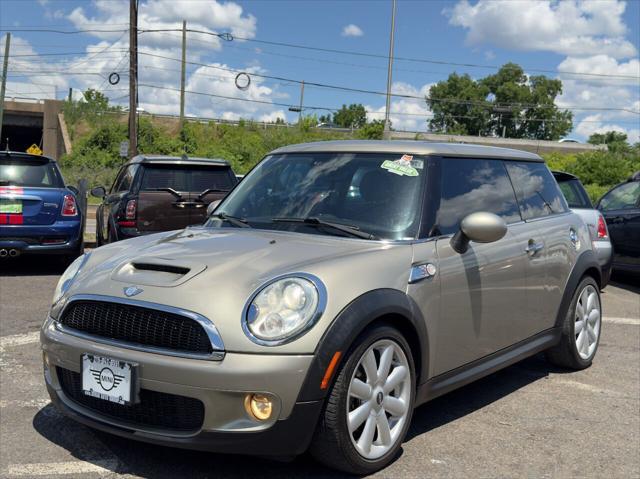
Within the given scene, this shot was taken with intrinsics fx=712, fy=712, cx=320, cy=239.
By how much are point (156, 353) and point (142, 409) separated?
0.96 feet

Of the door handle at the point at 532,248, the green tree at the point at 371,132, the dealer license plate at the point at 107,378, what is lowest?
the dealer license plate at the point at 107,378

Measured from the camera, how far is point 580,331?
5.29 m

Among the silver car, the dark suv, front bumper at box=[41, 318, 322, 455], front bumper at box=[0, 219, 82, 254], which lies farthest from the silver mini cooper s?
front bumper at box=[0, 219, 82, 254]

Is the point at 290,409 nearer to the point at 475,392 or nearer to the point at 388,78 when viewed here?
the point at 475,392

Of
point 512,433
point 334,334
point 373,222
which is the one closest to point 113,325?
point 334,334

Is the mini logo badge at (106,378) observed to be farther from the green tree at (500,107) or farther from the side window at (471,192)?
the green tree at (500,107)

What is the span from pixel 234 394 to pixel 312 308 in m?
0.48

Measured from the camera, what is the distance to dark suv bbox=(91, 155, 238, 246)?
8445 mm

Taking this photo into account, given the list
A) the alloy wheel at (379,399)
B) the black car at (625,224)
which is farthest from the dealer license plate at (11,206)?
the black car at (625,224)

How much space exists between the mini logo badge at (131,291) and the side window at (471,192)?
1.63 meters

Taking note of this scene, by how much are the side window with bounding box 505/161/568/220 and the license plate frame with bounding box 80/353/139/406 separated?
2850 millimetres

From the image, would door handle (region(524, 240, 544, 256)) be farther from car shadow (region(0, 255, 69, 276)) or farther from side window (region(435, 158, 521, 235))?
car shadow (region(0, 255, 69, 276))

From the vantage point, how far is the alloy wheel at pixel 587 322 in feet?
17.3

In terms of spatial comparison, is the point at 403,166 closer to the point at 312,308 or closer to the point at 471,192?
the point at 471,192
